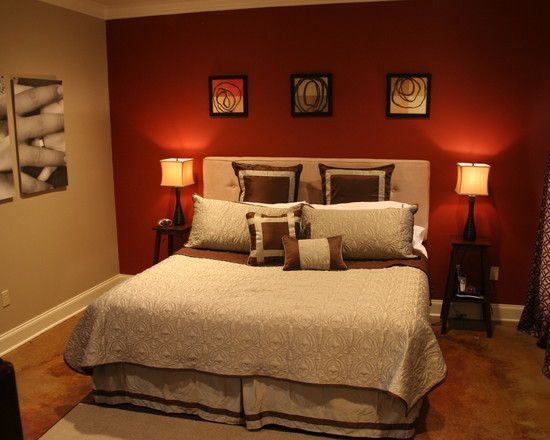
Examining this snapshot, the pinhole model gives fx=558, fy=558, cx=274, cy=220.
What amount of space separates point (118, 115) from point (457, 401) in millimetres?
3533

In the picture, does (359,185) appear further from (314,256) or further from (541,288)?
(541,288)

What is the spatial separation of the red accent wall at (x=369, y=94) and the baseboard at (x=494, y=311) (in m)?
0.06

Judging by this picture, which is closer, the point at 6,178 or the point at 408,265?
the point at 408,265

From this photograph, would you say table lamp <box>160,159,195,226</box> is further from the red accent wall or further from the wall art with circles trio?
the wall art with circles trio

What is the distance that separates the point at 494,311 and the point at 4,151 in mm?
3739

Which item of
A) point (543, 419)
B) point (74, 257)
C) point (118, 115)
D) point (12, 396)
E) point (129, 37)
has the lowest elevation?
point (543, 419)

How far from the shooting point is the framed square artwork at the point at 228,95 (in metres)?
4.55

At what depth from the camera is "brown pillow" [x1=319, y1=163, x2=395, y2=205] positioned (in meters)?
4.08

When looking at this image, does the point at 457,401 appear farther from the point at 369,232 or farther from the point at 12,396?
the point at 12,396

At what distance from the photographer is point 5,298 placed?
149 inches

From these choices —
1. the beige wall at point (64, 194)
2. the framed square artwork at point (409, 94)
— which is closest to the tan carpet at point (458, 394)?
the beige wall at point (64, 194)

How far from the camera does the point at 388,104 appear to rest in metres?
4.29

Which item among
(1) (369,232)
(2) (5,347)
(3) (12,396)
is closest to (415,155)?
(1) (369,232)

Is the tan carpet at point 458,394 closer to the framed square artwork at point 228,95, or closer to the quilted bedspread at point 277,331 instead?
the quilted bedspread at point 277,331
